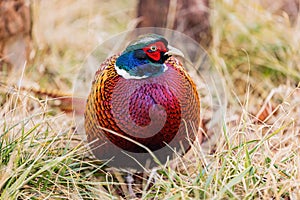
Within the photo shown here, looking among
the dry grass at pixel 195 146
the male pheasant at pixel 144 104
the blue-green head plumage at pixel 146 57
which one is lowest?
the dry grass at pixel 195 146

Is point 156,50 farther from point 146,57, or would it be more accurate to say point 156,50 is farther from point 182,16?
point 182,16

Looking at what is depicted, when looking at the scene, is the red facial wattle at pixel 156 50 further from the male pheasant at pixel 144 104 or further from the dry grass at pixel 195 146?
the dry grass at pixel 195 146

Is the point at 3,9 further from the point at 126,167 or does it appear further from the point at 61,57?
the point at 126,167

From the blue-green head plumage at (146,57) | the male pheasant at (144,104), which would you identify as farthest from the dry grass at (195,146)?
the blue-green head plumage at (146,57)

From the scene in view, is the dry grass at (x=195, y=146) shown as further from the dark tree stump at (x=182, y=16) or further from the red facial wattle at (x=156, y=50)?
the red facial wattle at (x=156, y=50)

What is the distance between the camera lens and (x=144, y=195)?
2277mm

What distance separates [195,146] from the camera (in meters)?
2.71

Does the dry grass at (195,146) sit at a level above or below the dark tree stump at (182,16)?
below

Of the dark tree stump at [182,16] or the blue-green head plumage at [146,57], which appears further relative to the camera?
the dark tree stump at [182,16]

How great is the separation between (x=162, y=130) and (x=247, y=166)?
1.26 feet

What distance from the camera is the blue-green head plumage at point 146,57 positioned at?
2.25m

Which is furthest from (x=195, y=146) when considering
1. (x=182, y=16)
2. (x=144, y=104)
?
(x=182, y=16)

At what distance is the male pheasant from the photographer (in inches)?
88.1

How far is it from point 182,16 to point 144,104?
1.93 m
